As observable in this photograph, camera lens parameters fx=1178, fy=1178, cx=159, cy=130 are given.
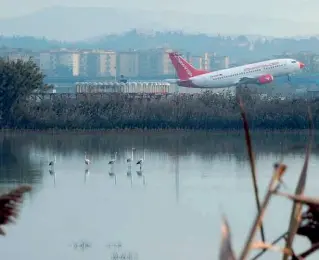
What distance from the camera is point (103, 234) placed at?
54.7 feet

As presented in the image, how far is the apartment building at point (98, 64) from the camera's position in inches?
5044

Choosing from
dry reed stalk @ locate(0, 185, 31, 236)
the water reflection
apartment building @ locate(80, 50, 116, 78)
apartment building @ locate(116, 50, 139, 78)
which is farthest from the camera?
apartment building @ locate(116, 50, 139, 78)

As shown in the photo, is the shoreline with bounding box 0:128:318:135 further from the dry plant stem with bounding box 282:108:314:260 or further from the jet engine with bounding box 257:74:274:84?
the dry plant stem with bounding box 282:108:314:260

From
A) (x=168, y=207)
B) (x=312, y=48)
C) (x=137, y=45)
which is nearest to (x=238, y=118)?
(x=168, y=207)

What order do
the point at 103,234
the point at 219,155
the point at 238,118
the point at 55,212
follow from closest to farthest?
the point at 103,234 < the point at 55,212 < the point at 219,155 < the point at 238,118

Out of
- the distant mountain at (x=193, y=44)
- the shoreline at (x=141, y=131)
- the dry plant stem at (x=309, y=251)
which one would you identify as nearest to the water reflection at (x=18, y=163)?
the shoreline at (x=141, y=131)

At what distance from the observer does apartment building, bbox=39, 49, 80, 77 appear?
5084 inches

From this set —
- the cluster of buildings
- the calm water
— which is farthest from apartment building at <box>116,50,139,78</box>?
the calm water

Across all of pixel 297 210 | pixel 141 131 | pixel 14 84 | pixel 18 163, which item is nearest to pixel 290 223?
pixel 297 210

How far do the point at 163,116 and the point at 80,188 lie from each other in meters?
17.6

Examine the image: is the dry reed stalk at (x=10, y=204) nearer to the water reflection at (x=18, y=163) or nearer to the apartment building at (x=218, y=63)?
the water reflection at (x=18, y=163)

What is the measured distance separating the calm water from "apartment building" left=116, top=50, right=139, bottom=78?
92033mm

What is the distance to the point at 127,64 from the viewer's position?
131125mm

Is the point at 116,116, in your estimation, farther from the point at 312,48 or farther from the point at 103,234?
the point at 312,48
